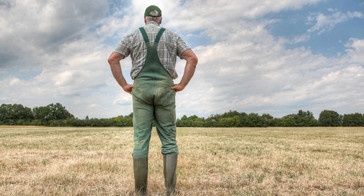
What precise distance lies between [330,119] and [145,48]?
86220 mm

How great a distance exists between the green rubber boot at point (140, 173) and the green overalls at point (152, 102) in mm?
84

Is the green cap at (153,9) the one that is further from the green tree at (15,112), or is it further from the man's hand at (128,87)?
the green tree at (15,112)

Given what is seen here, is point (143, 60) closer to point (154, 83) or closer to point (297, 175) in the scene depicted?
point (154, 83)

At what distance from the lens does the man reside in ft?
11.8

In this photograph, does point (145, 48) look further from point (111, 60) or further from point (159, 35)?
point (111, 60)

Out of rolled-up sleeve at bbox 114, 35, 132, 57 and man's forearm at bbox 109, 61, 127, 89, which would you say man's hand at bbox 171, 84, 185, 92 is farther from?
rolled-up sleeve at bbox 114, 35, 132, 57

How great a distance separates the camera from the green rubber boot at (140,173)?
363 centimetres

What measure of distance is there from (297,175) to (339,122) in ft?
274

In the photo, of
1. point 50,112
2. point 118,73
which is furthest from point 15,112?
point 118,73

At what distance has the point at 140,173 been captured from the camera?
367 cm

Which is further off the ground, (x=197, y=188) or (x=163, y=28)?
(x=163, y=28)

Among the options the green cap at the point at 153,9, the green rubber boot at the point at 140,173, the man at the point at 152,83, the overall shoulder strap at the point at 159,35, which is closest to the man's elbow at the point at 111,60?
the man at the point at 152,83

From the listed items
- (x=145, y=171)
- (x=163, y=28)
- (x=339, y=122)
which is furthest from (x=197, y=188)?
(x=339, y=122)

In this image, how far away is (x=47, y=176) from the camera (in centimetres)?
493
